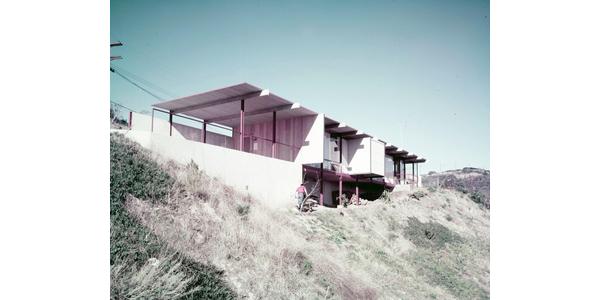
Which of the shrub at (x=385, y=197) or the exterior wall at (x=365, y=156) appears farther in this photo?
the shrub at (x=385, y=197)

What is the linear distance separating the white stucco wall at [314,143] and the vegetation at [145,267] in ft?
27.5

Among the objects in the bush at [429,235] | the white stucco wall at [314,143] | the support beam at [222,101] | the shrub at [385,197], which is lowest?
the bush at [429,235]

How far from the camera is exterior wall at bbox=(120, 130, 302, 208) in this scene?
922cm

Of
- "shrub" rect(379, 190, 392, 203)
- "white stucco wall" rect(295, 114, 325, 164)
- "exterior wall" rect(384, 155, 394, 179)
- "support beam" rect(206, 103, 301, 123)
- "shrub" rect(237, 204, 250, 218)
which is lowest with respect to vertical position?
"shrub" rect(379, 190, 392, 203)

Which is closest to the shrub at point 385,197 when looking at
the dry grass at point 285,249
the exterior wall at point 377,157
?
the exterior wall at point 377,157

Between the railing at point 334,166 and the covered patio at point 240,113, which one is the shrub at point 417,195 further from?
the covered patio at point 240,113

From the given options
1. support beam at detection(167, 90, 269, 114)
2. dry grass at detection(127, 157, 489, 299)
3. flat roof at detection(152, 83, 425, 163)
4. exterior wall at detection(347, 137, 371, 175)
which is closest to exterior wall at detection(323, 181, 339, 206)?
Result: exterior wall at detection(347, 137, 371, 175)

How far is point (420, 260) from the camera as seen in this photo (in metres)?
10.6

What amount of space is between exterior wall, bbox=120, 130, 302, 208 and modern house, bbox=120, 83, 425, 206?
0.02 meters

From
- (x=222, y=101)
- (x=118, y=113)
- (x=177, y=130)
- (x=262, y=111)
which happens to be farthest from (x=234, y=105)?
(x=118, y=113)

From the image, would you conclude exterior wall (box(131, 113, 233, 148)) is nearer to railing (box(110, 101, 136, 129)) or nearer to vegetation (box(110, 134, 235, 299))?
railing (box(110, 101, 136, 129))

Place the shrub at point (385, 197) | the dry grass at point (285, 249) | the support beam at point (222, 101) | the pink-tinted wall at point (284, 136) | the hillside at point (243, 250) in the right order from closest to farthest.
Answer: the hillside at point (243, 250) < the dry grass at point (285, 249) < the support beam at point (222, 101) < the pink-tinted wall at point (284, 136) < the shrub at point (385, 197)

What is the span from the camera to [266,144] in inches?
639

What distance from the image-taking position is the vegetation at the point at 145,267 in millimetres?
4559
